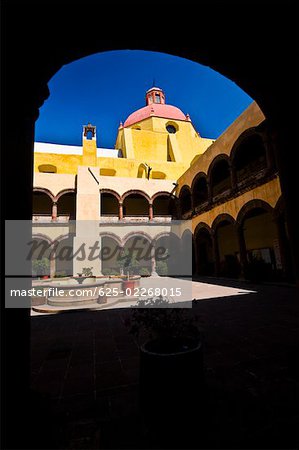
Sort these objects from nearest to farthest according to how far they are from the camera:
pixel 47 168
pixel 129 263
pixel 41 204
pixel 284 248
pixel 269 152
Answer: pixel 284 248, pixel 269 152, pixel 129 263, pixel 41 204, pixel 47 168

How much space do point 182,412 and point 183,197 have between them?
68.4 ft

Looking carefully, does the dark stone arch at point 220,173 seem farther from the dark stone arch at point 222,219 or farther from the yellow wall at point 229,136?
the dark stone arch at point 222,219

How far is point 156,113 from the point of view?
104 feet

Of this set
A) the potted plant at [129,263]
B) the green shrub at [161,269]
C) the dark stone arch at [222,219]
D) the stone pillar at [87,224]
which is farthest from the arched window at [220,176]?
the stone pillar at [87,224]

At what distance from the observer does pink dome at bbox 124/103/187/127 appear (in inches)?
1243

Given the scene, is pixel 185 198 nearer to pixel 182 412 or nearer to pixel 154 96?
pixel 182 412

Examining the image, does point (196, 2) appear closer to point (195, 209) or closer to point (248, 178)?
point (248, 178)

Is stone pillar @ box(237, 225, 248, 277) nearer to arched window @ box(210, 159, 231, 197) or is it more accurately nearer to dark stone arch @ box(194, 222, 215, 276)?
dark stone arch @ box(194, 222, 215, 276)

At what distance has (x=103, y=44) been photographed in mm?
2605

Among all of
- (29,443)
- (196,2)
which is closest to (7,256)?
(29,443)

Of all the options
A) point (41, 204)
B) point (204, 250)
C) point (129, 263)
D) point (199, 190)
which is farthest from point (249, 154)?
point (41, 204)

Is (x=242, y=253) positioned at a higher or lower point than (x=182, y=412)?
higher

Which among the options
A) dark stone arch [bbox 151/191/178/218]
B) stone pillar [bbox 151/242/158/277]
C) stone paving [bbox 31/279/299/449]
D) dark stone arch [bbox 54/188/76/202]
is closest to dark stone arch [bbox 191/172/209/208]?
dark stone arch [bbox 151/191/178/218]

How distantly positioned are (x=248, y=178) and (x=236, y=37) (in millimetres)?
11609
